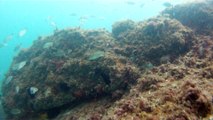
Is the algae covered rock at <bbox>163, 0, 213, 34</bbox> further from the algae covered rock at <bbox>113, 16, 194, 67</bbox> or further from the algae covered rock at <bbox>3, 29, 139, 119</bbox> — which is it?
the algae covered rock at <bbox>3, 29, 139, 119</bbox>

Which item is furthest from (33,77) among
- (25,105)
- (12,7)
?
(12,7)

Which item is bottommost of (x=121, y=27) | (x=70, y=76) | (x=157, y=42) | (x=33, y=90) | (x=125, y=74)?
(x=33, y=90)

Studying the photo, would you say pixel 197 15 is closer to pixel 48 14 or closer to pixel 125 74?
pixel 125 74

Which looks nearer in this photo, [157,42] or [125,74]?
[125,74]

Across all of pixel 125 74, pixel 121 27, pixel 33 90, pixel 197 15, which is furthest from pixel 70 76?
pixel 197 15

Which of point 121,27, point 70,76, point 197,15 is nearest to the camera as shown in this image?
point 70,76

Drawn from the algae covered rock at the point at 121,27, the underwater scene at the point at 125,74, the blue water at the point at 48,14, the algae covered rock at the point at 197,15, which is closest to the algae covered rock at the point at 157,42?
the underwater scene at the point at 125,74

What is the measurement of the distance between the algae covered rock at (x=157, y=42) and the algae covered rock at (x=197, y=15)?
1.60m

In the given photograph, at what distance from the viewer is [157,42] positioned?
1062 centimetres

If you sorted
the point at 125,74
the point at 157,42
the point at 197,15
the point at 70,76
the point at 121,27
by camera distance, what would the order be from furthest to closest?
the point at 121,27 → the point at 197,15 → the point at 157,42 → the point at 70,76 → the point at 125,74

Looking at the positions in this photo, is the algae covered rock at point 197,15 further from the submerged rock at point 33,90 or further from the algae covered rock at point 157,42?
the submerged rock at point 33,90

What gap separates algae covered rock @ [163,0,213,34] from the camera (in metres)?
12.0

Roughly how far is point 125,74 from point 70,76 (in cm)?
245

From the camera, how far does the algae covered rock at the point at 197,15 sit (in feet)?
39.5
